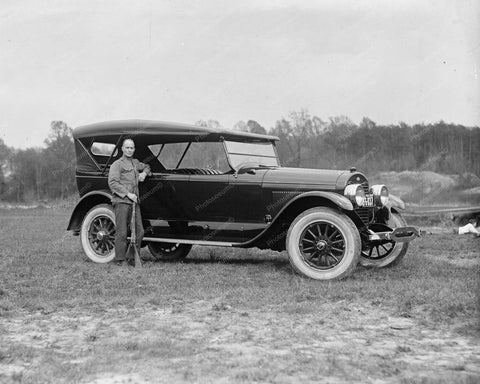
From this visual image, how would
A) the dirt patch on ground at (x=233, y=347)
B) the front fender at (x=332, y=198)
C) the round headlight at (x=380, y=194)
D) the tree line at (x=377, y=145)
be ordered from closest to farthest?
1. the dirt patch on ground at (x=233, y=347)
2. the front fender at (x=332, y=198)
3. the round headlight at (x=380, y=194)
4. the tree line at (x=377, y=145)

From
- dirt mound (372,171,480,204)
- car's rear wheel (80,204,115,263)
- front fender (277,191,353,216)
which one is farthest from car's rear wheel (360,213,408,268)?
dirt mound (372,171,480,204)

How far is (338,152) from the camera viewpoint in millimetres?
33688

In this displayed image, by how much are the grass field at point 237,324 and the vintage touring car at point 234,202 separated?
40 cm

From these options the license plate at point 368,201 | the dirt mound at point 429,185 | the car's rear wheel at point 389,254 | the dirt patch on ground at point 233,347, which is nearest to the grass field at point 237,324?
the dirt patch on ground at point 233,347

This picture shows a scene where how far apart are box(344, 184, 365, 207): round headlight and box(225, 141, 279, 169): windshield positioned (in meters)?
1.56

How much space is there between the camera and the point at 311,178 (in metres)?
7.48

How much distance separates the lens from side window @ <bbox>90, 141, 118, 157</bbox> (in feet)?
29.3

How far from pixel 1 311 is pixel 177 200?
129 inches

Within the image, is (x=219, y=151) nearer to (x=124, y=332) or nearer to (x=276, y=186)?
(x=276, y=186)

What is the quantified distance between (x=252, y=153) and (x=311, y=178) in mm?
1180

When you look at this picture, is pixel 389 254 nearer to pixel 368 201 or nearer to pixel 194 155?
pixel 368 201

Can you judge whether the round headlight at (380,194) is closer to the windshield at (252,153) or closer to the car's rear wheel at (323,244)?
the car's rear wheel at (323,244)

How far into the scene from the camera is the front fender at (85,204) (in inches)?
345

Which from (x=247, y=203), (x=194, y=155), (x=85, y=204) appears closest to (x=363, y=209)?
(x=247, y=203)
